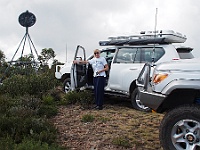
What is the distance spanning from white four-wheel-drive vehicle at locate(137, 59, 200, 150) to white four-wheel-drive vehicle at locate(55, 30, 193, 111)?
2521mm

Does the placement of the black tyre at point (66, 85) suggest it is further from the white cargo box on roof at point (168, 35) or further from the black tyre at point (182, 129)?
the black tyre at point (182, 129)

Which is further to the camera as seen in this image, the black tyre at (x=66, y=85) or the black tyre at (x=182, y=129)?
the black tyre at (x=66, y=85)

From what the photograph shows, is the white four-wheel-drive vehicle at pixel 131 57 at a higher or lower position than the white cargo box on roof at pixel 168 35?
lower

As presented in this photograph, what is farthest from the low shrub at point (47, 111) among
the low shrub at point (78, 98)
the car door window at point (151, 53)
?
the car door window at point (151, 53)

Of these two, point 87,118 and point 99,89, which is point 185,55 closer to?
point 99,89

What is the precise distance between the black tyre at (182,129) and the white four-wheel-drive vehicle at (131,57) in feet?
8.98

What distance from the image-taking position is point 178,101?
457cm

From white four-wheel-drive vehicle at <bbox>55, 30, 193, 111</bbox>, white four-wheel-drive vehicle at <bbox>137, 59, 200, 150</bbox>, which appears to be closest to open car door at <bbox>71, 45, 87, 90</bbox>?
white four-wheel-drive vehicle at <bbox>55, 30, 193, 111</bbox>

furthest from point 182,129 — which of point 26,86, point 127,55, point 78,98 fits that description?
point 26,86

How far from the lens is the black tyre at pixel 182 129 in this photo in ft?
13.7

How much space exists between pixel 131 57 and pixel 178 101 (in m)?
3.50

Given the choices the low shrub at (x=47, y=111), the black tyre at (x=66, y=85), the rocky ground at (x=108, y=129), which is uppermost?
the black tyre at (x=66, y=85)

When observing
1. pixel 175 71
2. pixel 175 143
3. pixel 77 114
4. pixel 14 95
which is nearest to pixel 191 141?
pixel 175 143

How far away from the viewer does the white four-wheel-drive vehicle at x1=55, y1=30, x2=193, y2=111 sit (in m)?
7.43
